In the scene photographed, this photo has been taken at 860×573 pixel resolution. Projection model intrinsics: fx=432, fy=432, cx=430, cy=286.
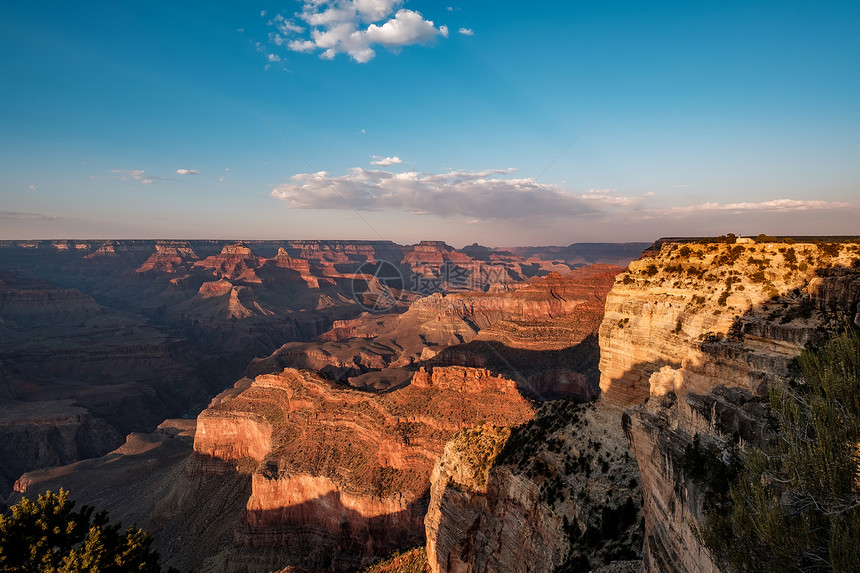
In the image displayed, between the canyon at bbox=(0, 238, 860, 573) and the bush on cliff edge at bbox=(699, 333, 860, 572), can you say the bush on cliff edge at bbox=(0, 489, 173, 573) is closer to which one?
the canyon at bbox=(0, 238, 860, 573)

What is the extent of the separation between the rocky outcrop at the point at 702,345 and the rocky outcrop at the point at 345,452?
89.4 ft

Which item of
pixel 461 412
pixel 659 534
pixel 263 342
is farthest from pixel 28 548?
pixel 263 342

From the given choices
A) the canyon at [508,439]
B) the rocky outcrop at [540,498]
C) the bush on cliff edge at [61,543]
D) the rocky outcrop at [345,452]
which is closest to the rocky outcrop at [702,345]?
the canyon at [508,439]

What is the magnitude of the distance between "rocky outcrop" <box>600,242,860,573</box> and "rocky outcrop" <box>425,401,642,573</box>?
2.82 m

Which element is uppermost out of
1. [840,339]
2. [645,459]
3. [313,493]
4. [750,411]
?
[840,339]

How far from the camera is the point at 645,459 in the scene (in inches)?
548

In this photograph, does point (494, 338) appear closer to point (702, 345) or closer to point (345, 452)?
point (345, 452)

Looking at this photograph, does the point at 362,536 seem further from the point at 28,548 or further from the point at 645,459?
the point at 645,459

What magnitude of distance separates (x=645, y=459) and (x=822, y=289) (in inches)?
298

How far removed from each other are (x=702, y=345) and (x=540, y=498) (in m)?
10.1

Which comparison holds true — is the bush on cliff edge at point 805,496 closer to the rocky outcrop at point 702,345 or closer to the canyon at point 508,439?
the rocky outcrop at point 702,345

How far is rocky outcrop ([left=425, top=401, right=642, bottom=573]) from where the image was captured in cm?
1723

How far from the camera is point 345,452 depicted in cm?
4622

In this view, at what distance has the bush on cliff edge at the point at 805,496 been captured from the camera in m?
6.70
